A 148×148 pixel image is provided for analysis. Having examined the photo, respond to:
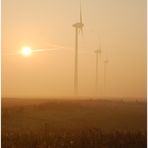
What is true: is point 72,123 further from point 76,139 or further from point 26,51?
point 26,51

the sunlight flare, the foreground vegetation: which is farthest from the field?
the sunlight flare

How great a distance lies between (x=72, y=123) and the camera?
59.9 inches

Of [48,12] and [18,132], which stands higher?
[48,12]

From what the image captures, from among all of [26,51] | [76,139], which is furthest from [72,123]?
[26,51]

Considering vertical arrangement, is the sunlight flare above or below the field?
above

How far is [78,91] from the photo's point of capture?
1.55 m

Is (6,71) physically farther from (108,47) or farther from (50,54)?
(108,47)

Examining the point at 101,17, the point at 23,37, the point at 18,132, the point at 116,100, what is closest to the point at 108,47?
the point at 101,17

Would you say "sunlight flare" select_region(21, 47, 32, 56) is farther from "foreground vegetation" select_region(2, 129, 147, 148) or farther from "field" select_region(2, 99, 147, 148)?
"foreground vegetation" select_region(2, 129, 147, 148)

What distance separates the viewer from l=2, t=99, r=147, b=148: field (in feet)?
4.84

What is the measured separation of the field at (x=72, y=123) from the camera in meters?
1.48

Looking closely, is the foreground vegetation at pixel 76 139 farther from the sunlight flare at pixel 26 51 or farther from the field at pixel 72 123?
the sunlight flare at pixel 26 51

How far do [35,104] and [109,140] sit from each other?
15.4 inches

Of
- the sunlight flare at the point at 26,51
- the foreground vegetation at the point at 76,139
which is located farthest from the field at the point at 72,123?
the sunlight flare at the point at 26,51
